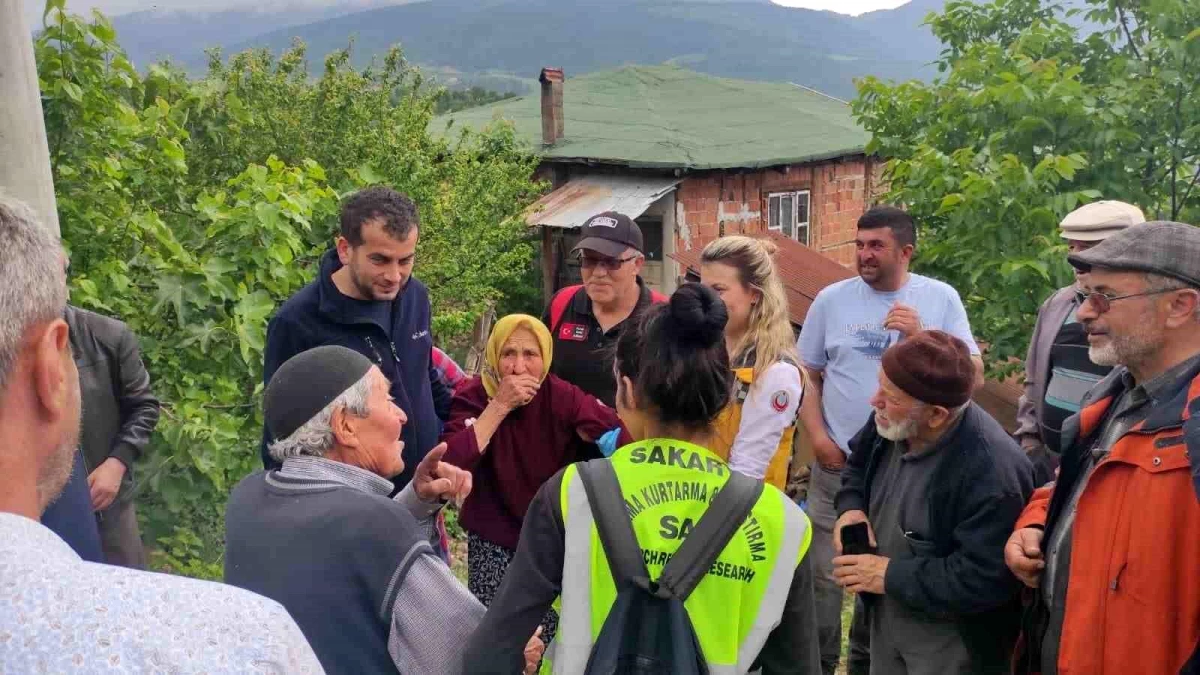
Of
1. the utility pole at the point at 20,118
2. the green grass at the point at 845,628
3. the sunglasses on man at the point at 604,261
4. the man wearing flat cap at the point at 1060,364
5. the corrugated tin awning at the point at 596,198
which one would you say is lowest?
the green grass at the point at 845,628

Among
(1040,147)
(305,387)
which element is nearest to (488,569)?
(305,387)

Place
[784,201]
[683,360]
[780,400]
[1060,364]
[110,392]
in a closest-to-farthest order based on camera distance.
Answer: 1. [683,360]
2. [780,400]
3. [1060,364]
4. [110,392]
5. [784,201]

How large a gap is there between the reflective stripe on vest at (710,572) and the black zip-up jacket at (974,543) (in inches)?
36.7

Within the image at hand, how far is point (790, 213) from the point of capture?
2205cm

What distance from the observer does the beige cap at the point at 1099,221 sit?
3904mm

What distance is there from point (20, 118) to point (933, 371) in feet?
11.4

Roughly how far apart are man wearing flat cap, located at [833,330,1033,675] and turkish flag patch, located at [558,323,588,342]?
1.28 meters

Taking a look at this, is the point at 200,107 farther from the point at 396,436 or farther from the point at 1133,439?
the point at 1133,439

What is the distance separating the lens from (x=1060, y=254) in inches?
223

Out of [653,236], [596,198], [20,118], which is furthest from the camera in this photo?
[653,236]

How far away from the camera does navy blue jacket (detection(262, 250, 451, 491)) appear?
3.53 meters

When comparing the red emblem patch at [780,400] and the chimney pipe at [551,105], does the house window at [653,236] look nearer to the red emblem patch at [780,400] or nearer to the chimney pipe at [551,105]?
the chimney pipe at [551,105]

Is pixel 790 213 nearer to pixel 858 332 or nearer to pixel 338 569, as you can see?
pixel 858 332

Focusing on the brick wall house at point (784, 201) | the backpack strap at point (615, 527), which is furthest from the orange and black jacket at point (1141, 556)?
the brick wall house at point (784, 201)
